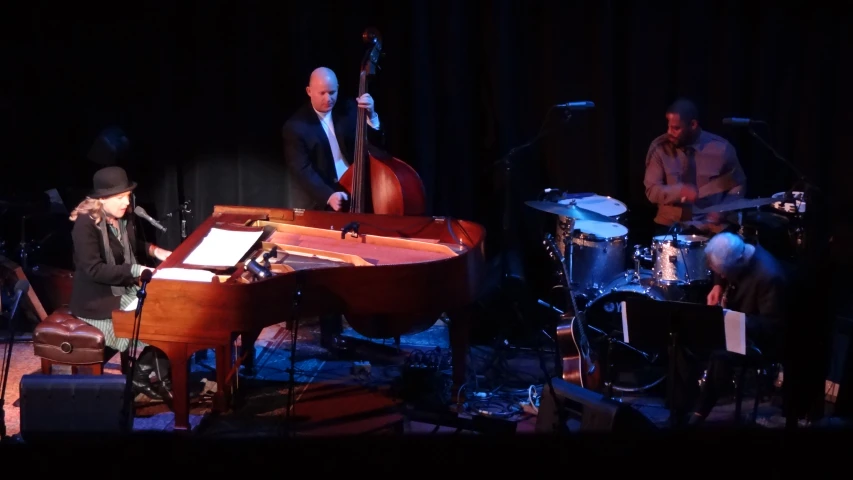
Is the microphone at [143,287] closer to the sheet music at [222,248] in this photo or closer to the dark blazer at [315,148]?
the sheet music at [222,248]

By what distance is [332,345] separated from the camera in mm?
7219

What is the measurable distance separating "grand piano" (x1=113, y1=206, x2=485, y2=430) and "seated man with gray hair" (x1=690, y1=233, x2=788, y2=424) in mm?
1386

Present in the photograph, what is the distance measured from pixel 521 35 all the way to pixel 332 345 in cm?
280

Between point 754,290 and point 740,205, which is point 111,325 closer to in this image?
point 754,290

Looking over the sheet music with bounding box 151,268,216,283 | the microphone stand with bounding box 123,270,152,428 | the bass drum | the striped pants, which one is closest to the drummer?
the bass drum

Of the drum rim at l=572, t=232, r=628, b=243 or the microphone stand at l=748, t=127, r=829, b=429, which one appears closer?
the microphone stand at l=748, t=127, r=829, b=429

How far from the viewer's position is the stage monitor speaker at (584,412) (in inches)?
161

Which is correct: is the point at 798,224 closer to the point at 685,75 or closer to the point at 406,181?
the point at 685,75

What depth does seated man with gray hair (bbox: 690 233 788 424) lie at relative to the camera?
566 cm

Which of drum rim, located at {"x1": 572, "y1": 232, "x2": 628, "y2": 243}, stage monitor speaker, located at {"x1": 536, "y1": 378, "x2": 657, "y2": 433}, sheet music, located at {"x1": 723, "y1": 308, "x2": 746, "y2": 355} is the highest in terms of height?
drum rim, located at {"x1": 572, "y1": 232, "x2": 628, "y2": 243}

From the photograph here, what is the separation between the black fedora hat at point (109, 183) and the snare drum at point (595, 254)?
2951mm

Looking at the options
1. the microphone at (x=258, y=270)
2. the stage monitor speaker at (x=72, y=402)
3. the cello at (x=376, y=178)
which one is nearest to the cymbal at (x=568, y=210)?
the cello at (x=376, y=178)

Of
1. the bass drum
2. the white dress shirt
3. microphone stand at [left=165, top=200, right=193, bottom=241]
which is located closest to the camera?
the bass drum

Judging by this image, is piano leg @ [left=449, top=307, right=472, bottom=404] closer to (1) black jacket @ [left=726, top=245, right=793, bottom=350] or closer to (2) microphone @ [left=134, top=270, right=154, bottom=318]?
(1) black jacket @ [left=726, top=245, right=793, bottom=350]
